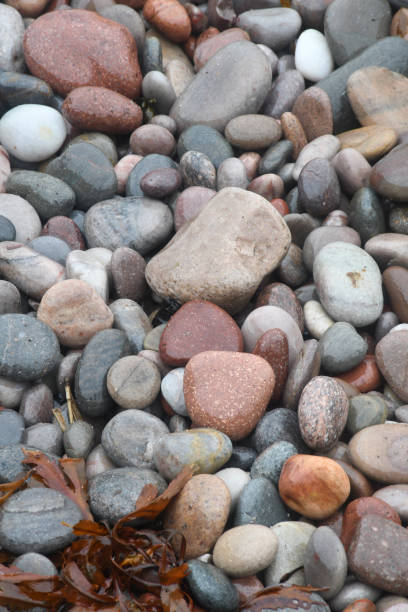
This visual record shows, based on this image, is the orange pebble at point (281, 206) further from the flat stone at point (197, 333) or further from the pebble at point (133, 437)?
the pebble at point (133, 437)

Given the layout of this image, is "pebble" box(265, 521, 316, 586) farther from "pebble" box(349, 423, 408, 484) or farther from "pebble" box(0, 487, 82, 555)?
"pebble" box(0, 487, 82, 555)

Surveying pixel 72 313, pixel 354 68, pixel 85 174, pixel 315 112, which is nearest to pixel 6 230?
pixel 85 174

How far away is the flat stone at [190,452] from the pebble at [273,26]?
3.46m

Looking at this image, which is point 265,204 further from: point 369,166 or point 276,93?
point 276,93

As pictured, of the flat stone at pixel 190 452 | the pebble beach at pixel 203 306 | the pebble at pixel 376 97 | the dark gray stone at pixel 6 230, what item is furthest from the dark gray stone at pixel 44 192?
the pebble at pixel 376 97

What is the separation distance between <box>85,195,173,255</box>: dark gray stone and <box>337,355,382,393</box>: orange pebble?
143cm

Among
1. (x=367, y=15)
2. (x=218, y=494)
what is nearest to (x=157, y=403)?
(x=218, y=494)

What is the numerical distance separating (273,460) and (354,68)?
121 inches

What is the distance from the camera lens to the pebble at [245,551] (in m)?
2.25

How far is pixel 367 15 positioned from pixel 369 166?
62.6 inches

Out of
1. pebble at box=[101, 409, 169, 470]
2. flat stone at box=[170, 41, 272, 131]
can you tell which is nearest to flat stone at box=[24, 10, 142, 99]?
flat stone at box=[170, 41, 272, 131]

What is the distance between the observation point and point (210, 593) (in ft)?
6.97

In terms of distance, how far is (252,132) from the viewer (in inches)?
159

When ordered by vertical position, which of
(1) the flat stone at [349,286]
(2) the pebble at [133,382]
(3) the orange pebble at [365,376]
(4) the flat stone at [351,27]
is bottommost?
(3) the orange pebble at [365,376]
